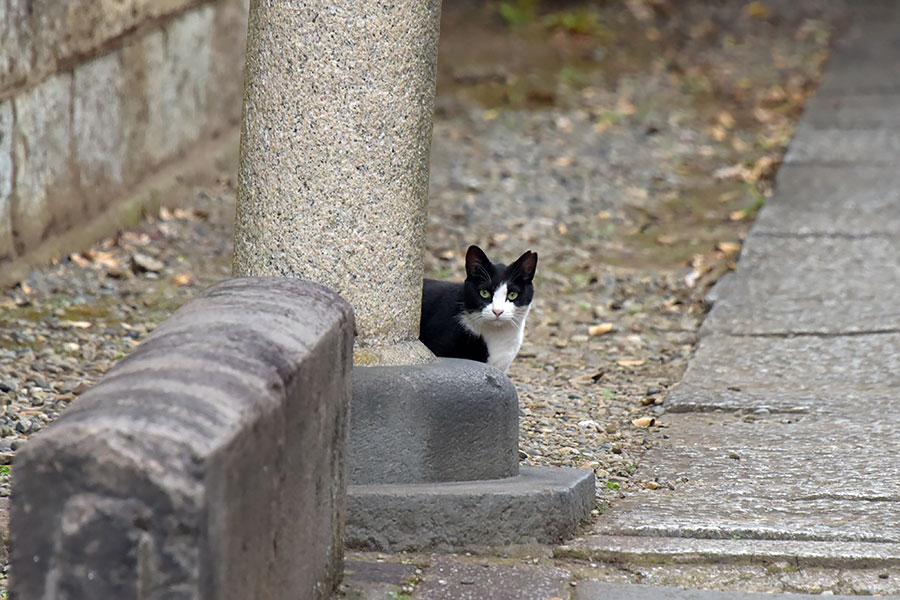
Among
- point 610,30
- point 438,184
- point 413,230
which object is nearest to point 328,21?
point 413,230

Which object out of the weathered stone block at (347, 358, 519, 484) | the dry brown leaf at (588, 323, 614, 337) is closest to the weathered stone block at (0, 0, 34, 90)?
the dry brown leaf at (588, 323, 614, 337)

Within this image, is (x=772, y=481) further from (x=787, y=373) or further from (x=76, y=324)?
(x=76, y=324)

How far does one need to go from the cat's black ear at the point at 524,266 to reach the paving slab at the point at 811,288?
121 centimetres

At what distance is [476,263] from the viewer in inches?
140

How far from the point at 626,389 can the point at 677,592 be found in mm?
1720

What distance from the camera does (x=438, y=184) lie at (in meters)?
6.48

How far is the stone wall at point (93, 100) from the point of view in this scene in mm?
4672

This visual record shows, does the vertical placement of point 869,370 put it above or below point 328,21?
below

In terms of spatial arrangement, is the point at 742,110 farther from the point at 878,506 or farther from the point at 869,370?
the point at 878,506

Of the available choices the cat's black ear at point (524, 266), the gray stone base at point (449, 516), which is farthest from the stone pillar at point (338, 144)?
the cat's black ear at point (524, 266)

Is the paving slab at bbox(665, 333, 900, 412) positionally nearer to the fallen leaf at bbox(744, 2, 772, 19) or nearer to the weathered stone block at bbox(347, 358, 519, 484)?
the weathered stone block at bbox(347, 358, 519, 484)

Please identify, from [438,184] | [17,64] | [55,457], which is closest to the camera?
[55,457]

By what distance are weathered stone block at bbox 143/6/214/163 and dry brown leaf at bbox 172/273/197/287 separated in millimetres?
1019

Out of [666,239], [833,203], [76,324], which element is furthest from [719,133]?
[76,324]
